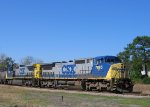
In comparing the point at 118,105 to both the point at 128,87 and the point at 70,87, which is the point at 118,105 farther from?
the point at 70,87

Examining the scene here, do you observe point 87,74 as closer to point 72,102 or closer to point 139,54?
point 72,102

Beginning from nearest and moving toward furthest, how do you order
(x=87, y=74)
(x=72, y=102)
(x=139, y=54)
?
(x=72, y=102)
(x=87, y=74)
(x=139, y=54)

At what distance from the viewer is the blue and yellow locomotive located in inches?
1273

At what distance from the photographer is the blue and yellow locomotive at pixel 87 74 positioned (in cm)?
3234

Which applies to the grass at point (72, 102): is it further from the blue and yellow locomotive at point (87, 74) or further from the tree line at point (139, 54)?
the tree line at point (139, 54)

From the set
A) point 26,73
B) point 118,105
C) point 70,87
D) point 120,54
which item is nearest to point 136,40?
point 120,54

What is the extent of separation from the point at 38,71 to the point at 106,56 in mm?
16692

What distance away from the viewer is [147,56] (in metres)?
80.5

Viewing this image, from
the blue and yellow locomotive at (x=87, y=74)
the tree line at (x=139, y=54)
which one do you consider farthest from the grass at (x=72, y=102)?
the tree line at (x=139, y=54)

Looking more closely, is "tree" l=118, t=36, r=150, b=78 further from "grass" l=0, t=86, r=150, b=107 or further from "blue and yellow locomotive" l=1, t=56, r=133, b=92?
"grass" l=0, t=86, r=150, b=107

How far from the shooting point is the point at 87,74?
35.6 m

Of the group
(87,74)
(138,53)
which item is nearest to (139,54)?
(138,53)

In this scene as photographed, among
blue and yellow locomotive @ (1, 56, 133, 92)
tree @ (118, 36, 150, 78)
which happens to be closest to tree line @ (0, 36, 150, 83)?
tree @ (118, 36, 150, 78)

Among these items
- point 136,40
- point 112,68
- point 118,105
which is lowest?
point 118,105
